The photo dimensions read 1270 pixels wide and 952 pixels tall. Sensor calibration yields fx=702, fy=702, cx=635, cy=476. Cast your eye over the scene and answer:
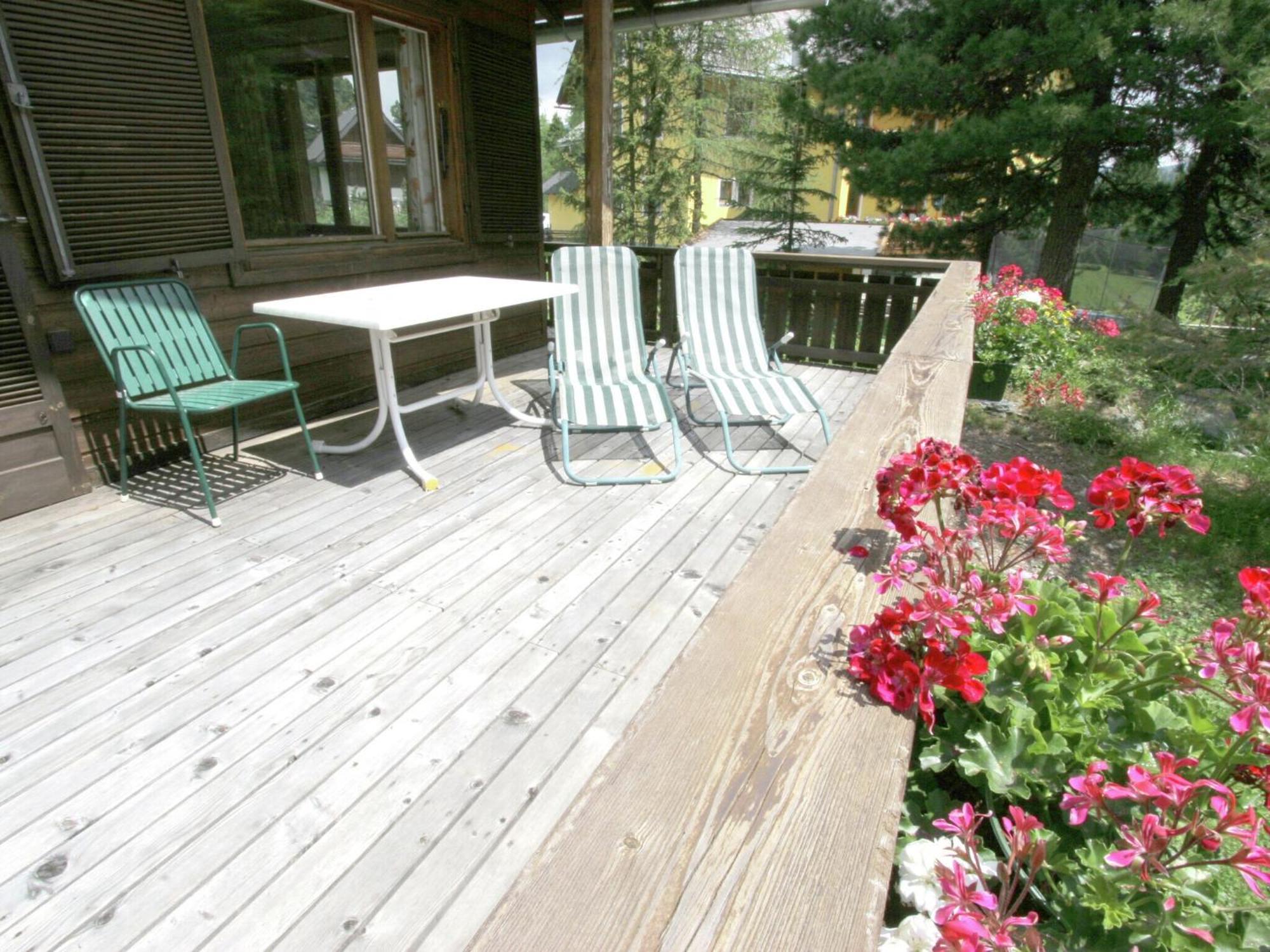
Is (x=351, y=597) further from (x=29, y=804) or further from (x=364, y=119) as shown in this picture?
(x=364, y=119)

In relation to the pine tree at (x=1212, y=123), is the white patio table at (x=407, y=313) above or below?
below

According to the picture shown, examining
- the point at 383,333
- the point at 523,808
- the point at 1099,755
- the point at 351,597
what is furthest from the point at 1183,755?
the point at 383,333

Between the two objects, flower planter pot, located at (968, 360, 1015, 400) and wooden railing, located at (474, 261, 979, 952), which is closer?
wooden railing, located at (474, 261, 979, 952)

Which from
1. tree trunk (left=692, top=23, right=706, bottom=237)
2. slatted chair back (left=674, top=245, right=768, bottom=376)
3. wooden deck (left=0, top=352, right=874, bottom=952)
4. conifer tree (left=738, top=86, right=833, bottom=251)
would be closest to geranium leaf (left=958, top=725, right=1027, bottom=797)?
wooden deck (left=0, top=352, right=874, bottom=952)

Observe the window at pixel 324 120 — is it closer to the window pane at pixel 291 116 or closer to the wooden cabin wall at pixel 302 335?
the window pane at pixel 291 116

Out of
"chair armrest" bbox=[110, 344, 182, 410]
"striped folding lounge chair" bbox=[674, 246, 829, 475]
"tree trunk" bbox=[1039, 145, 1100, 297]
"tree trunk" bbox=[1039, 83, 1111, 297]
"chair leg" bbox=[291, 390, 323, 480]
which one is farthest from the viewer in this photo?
"tree trunk" bbox=[1039, 145, 1100, 297]

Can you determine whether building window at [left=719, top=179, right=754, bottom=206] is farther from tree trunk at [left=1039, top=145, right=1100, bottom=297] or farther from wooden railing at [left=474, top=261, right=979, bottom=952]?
wooden railing at [left=474, top=261, right=979, bottom=952]

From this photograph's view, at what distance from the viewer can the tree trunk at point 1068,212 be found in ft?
24.8

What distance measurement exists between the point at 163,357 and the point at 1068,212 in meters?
8.78

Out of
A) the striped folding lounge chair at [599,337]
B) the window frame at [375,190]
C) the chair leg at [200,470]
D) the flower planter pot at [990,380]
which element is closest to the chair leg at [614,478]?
the striped folding lounge chair at [599,337]

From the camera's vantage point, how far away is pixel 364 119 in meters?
4.27

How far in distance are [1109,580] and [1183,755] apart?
0.88 ft

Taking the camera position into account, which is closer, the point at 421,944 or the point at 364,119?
the point at 421,944

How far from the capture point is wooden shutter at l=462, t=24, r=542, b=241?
4.71 meters
